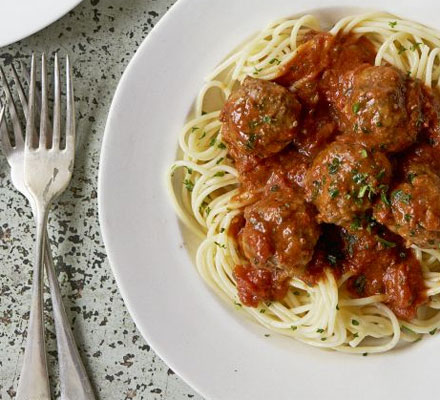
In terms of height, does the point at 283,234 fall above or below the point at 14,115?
below

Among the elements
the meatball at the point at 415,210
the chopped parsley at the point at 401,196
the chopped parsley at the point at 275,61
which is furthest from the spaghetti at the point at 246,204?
the chopped parsley at the point at 401,196

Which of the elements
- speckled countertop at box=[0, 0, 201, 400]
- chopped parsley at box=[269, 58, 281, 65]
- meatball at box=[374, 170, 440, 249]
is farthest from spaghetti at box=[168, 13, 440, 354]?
speckled countertop at box=[0, 0, 201, 400]

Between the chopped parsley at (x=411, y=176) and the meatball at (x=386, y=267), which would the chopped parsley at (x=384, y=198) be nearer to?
the chopped parsley at (x=411, y=176)

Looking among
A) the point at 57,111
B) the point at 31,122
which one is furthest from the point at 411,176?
the point at 31,122

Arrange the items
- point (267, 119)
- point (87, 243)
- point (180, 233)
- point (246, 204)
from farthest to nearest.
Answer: point (87, 243)
point (180, 233)
point (246, 204)
point (267, 119)

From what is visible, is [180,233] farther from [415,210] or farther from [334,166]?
[415,210]

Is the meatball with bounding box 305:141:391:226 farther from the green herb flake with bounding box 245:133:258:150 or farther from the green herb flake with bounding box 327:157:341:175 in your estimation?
the green herb flake with bounding box 245:133:258:150

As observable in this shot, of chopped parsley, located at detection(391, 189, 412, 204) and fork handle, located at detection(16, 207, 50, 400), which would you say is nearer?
chopped parsley, located at detection(391, 189, 412, 204)
